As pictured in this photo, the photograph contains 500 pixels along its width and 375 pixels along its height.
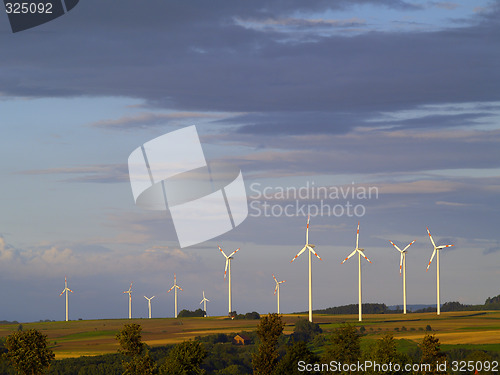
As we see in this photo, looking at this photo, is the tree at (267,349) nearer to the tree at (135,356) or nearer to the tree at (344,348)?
the tree at (344,348)

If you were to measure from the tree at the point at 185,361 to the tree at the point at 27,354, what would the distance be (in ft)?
64.4

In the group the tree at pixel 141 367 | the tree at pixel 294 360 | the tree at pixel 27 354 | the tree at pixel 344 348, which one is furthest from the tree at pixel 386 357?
the tree at pixel 27 354

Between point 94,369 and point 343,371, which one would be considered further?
point 94,369

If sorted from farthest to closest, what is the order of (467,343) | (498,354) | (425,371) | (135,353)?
1. (467,343)
2. (498,354)
3. (135,353)
4. (425,371)

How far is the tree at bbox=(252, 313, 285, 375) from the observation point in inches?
5157

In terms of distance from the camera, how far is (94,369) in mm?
180125

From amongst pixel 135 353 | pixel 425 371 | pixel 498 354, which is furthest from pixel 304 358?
pixel 498 354

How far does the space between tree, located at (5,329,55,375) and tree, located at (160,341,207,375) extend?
64.4 ft

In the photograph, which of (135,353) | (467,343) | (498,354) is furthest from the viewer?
(467,343)

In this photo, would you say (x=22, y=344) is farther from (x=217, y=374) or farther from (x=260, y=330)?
(x=217, y=374)

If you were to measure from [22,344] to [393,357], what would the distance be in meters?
59.6

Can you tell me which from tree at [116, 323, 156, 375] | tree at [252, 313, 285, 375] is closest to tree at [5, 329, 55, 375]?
tree at [116, 323, 156, 375]

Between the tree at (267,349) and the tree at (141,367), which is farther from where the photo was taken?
the tree at (267,349)

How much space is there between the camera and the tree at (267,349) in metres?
131
